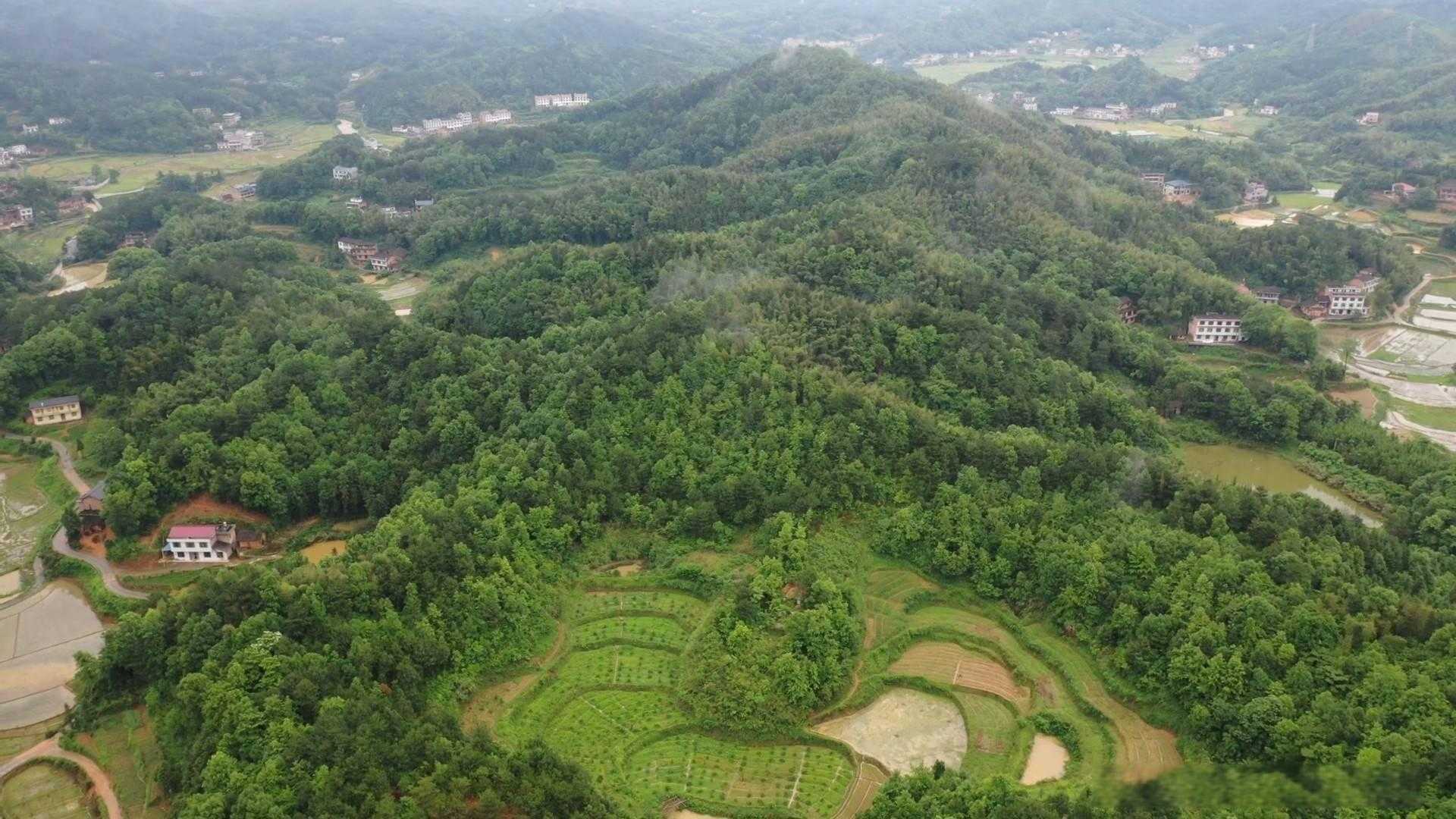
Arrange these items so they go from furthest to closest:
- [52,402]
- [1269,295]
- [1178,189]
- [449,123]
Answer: [449,123]
[1178,189]
[1269,295]
[52,402]

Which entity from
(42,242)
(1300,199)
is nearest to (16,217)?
(42,242)

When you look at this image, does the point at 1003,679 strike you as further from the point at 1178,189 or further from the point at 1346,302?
the point at 1178,189

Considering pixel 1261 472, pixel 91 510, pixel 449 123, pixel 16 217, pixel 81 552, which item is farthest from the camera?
pixel 449 123

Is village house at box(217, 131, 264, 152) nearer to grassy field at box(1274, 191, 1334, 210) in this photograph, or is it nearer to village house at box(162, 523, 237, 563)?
→ village house at box(162, 523, 237, 563)

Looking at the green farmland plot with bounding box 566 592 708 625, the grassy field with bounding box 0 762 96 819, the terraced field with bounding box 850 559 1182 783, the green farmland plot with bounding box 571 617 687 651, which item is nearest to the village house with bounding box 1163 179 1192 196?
the terraced field with bounding box 850 559 1182 783

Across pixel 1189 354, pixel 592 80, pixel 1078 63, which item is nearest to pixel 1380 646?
pixel 1189 354

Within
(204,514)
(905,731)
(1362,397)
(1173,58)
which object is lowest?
(1362,397)

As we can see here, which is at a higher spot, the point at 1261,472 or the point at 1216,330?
the point at 1216,330
